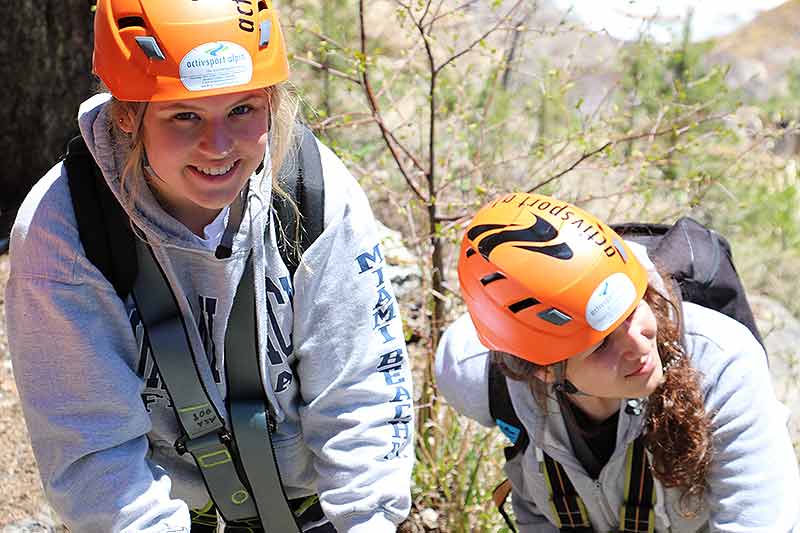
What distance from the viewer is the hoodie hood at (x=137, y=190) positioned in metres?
2.09

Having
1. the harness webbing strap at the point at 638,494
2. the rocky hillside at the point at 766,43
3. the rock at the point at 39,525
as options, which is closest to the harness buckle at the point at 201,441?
the harness webbing strap at the point at 638,494

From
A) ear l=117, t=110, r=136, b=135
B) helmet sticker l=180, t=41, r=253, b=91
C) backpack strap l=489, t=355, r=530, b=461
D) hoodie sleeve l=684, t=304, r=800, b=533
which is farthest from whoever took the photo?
backpack strap l=489, t=355, r=530, b=461

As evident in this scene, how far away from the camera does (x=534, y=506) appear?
2.99 meters

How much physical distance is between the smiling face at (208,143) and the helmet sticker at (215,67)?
4 cm

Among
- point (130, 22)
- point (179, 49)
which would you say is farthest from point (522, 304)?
point (130, 22)

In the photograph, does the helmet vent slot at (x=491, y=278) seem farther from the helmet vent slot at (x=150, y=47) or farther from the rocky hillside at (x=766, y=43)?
the rocky hillside at (x=766, y=43)

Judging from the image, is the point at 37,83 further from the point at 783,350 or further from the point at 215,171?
the point at 783,350

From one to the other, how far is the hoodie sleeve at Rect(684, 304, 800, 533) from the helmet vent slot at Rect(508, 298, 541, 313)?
0.45m

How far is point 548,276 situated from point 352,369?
0.52 metres

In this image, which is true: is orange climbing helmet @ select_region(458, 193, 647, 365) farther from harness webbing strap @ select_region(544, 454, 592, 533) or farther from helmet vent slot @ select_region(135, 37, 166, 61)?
helmet vent slot @ select_region(135, 37, 166, 61)

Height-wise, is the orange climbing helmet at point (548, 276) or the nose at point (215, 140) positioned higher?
the nose at point (215, 140)

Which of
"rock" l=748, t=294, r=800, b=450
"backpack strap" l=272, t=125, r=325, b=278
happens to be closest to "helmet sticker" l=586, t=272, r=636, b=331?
"backpack strap" l=272, t=125, r=325, b=278

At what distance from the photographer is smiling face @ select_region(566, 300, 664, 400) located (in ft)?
7.97

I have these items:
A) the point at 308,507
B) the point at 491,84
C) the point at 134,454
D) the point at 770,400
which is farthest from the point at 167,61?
the point at 491,84
